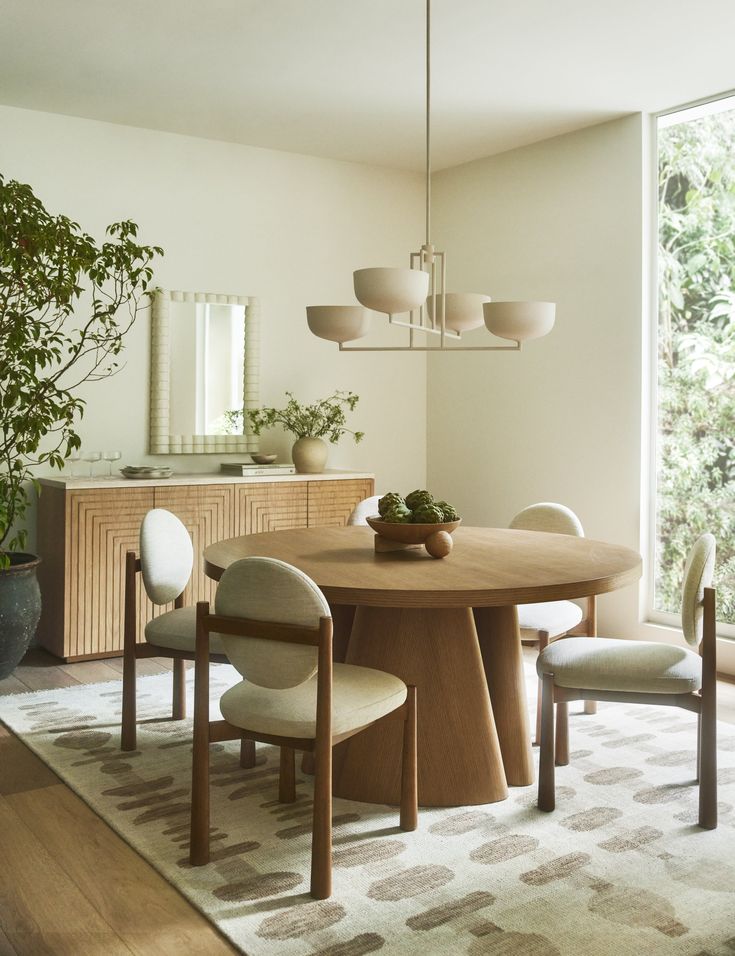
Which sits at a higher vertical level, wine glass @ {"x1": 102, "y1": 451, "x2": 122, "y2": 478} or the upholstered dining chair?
wine glass @ {"x1": 102, "y1": 451, "x2": 122, "y2": 478}

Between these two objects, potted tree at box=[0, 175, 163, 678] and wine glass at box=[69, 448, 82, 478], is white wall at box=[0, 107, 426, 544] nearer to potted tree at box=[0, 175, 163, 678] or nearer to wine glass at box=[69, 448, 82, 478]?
wine glass at box=[69, 448, 82, 478]

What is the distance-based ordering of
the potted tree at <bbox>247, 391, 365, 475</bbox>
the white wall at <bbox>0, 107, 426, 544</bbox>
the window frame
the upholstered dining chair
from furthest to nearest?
1. the potted tree at <bbox>247, 391, 365, 475</bbox>
2. the white wall at <bbox>0, 107, 426, 544</bbox>
3. the window frame
4. the upholstered dining chair

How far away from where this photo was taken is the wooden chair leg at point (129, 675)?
10.9 feet

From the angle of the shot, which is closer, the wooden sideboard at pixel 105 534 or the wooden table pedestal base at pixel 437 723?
the wooden table pedestal base at pixel 437 723

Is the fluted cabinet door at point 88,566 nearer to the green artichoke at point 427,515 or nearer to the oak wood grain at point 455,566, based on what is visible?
the oak wood grain at point 455,566

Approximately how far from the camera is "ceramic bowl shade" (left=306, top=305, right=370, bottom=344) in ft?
10.6

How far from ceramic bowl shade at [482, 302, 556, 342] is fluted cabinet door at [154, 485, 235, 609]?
2.17 metres

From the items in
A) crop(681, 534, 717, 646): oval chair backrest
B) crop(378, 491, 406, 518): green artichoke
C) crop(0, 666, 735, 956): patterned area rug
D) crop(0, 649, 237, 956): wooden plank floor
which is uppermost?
crop(378, 491, 406, 518): green artichoke

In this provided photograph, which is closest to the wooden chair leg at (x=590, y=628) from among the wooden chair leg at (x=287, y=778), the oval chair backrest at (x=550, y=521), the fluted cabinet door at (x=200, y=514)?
the oval chair backrest at (x=550, y=521)

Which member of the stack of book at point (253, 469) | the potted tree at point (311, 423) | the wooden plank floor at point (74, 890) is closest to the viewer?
the wooden plank floor at point (74, 890)

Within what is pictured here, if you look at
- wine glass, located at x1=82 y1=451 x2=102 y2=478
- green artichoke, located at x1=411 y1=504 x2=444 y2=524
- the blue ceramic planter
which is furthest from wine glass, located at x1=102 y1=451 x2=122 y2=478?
green artichoke, located at x1=411 y1=504 x2=444 y2=524

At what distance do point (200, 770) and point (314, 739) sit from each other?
0.35 metres

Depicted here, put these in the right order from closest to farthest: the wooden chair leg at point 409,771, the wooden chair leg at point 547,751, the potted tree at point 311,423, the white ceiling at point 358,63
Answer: the wooden chair leg at point 409,771
the wooden chair leg at point 547,751
the white ceiling at point 358,63
the potted tree at point 311,423

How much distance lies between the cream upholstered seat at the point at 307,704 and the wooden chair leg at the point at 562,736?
0.81 m
